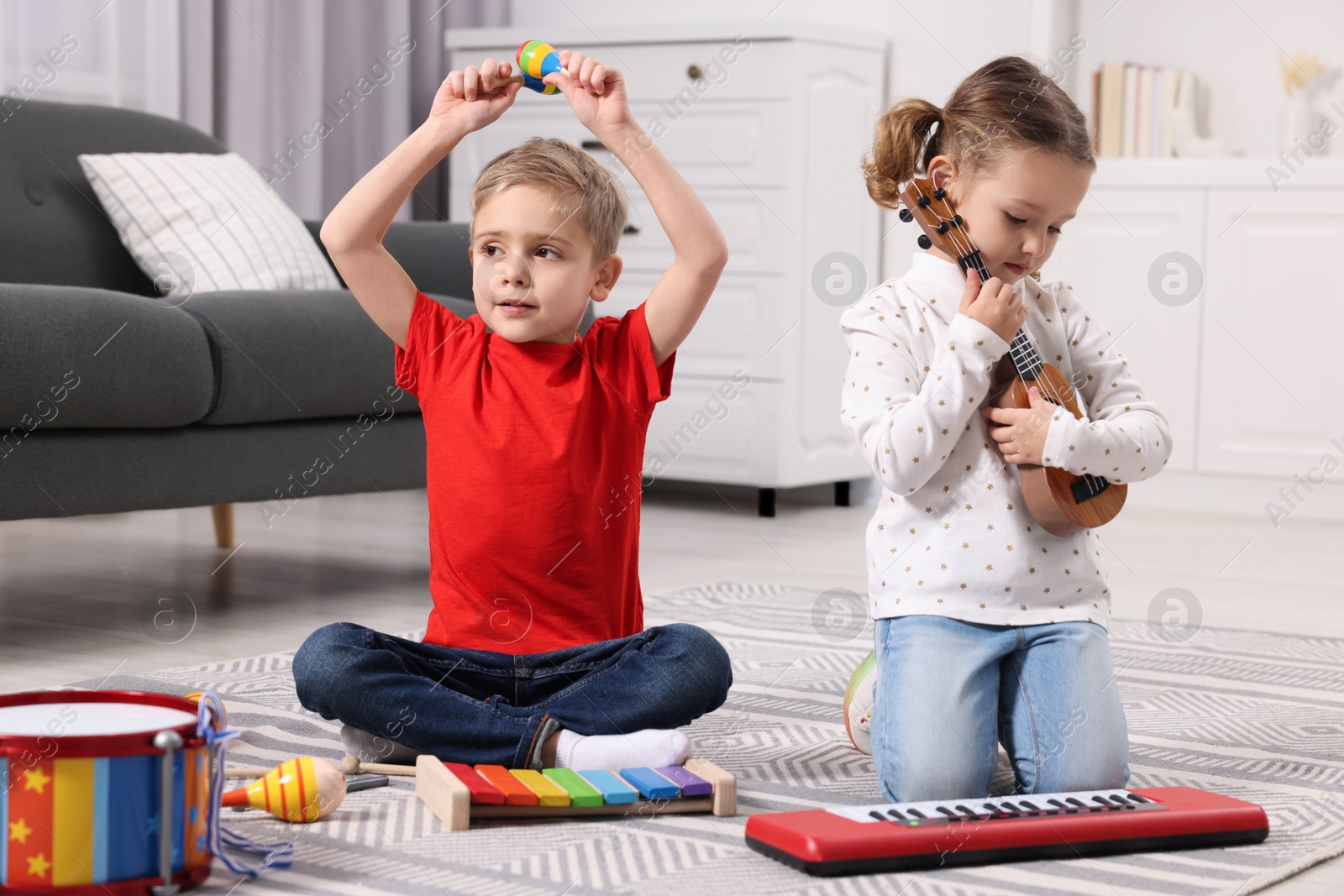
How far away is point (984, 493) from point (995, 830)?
0.94 ft

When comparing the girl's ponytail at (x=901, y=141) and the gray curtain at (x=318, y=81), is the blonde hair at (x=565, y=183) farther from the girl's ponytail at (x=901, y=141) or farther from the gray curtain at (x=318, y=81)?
the gray curtain at (x=318, y=81)

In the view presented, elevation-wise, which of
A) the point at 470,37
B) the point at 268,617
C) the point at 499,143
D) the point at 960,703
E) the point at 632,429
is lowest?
the point at 268,617

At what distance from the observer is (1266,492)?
3336mm

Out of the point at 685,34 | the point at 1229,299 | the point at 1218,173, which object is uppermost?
the point at 685,34

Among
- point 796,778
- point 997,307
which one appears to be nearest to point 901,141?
point 997,307

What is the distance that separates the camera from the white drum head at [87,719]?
93 centimetres

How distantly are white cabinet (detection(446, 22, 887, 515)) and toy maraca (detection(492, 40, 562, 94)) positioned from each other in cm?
184

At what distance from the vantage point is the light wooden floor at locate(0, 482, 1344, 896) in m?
1.92

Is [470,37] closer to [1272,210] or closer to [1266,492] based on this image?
[1272,210]

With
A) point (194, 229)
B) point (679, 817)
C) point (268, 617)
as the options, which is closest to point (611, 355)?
point (679, 817)

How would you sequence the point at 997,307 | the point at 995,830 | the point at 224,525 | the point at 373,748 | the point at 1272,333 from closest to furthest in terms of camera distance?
the point at 995,830
the point at 997,307
the point at 373,748
the point at 224,525
the point at 1272,333

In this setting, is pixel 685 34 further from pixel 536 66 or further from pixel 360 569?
pixel 536 66

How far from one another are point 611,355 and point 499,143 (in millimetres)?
2248

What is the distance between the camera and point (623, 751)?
1231 millimetres
